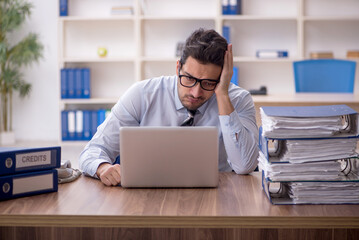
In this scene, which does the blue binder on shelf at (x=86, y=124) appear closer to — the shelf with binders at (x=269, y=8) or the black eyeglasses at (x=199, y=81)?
the shelf with binders at (x=269, y=8)

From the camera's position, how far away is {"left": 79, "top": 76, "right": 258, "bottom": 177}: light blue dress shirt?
199 centimetres

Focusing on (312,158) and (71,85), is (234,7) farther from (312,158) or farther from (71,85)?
(312,158)

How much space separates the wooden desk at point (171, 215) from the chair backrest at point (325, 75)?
265cm

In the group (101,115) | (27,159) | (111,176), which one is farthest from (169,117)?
(101,115)

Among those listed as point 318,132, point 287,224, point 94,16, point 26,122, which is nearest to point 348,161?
point 318,132

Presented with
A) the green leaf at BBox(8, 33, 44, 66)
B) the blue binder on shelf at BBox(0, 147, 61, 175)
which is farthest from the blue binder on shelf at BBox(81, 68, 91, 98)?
the blue binder on shelf at BBox(0, 147, 61, 175)

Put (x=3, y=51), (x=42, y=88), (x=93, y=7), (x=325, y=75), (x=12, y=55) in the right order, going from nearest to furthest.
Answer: (x=325, y=75) < (x=3, y=51) < (x=12, y=55) < (x=93, y=7) < (x=42, y=88)

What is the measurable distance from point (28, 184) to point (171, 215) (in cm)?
47

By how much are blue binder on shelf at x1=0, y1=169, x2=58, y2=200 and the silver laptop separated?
216 millimetres

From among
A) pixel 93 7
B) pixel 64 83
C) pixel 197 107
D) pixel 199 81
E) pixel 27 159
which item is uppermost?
pixel 93 7

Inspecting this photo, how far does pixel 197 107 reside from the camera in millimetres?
2129

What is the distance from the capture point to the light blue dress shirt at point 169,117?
78.4 inches

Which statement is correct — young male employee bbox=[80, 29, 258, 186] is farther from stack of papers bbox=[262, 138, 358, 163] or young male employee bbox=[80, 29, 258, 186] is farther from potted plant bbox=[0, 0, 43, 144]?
potted plant bbox=[0, 0, 43, 144]

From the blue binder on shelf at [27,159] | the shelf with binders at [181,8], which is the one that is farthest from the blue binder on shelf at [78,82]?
the blue binder on shelf at [27,159]
